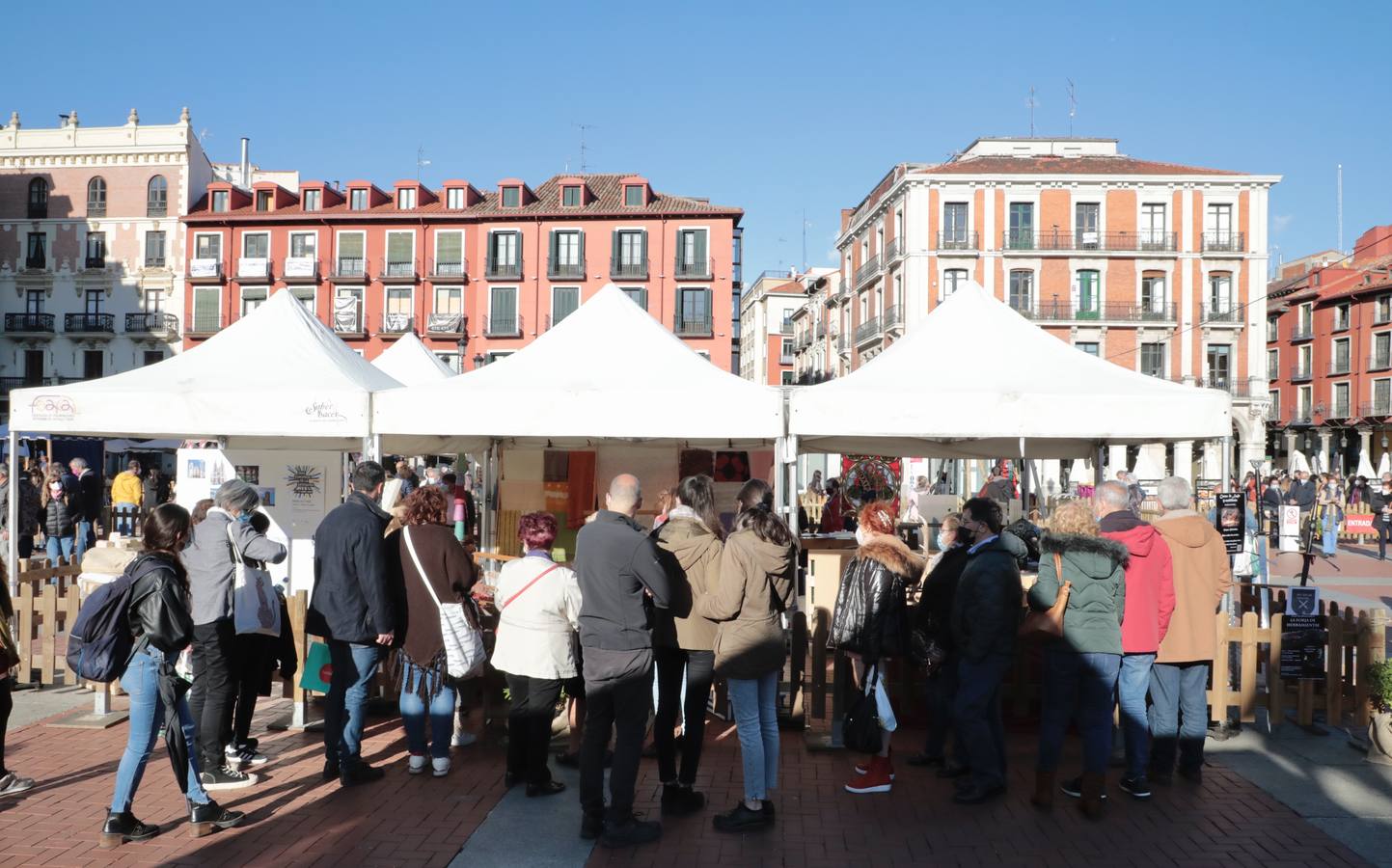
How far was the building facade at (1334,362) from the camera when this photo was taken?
5072 cm

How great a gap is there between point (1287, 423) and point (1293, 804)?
5865 centimetres

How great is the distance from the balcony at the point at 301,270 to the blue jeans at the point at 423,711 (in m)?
45.6

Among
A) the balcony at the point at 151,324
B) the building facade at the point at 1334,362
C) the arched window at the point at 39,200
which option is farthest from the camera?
the building facade at the point at 1334,362

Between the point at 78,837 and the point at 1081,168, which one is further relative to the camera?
the point at 1081,168

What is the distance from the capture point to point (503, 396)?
770 cm

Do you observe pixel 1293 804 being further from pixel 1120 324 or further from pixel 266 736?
pixel 1120 324

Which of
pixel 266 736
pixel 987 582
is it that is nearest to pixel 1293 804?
pixel 987 582

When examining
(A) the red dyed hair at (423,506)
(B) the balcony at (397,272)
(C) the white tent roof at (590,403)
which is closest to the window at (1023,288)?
(B) the balcony at (397,272)

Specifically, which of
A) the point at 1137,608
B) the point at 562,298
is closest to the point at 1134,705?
the point at 1137,608

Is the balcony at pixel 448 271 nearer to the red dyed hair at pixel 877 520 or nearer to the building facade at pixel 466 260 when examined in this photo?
the building facade at pixel 466 260

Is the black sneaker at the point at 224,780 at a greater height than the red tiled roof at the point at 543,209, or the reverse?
the red tiled roof at the point at 543,209

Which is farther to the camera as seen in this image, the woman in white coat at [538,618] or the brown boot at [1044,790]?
the brown boot at [1044,790]

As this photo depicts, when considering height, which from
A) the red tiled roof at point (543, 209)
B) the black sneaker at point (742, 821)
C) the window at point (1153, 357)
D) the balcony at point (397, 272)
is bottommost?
the black sneaker at point (742, 821)

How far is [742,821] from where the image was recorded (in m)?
5.05
